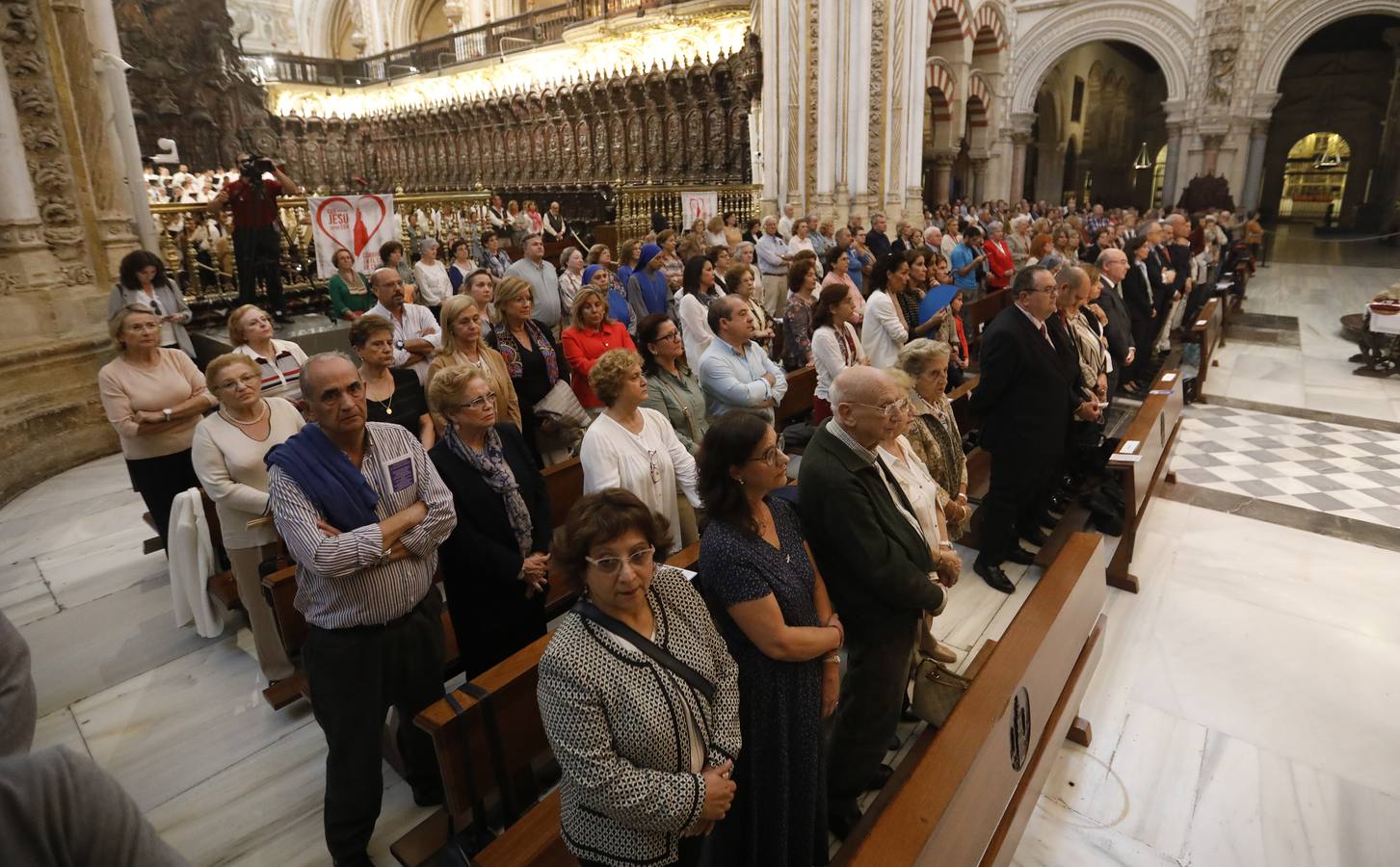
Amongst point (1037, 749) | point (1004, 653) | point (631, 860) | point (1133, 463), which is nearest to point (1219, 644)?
point (1133, 463)

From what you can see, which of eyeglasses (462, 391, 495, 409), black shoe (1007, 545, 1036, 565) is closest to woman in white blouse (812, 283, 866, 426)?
black shoe (1007, 545, 1036, 565)

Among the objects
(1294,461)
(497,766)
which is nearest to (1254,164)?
(1294,461)

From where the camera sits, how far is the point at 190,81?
14406mm

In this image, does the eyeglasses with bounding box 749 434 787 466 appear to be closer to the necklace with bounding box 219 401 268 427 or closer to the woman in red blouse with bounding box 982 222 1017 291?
the necklace with bounding box 219 401 268 427

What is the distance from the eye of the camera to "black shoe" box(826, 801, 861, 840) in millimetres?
2354

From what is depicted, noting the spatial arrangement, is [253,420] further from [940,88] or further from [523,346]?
[940,88]

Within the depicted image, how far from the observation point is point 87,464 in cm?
564

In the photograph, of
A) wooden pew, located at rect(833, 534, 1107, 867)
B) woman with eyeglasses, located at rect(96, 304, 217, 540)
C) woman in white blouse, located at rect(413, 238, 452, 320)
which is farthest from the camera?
woman in white blouse, located at rect(413, 238, 452, 320)

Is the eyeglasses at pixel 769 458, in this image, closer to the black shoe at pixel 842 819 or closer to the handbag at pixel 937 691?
the handbag at pixel 937 691

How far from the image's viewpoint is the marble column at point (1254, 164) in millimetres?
16375

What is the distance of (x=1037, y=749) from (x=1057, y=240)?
642 cm

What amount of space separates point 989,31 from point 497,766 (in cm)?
1935

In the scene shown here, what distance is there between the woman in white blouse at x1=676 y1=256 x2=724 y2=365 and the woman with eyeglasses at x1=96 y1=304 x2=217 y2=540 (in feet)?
8.56

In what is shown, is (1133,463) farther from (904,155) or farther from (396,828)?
(904,155)
